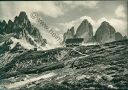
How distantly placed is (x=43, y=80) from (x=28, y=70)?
123ft

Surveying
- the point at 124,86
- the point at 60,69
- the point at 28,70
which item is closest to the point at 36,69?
the point at 28,70

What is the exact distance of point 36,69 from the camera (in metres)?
194

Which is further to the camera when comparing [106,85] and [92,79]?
[92,79]

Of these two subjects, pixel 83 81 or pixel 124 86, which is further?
pixel 83 81

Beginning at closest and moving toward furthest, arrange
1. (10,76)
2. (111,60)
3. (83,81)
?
(83,81), (111,60), (10,76)

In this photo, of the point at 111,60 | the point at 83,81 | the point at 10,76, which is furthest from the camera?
the point at 10,76

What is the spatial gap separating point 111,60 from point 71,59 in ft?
110

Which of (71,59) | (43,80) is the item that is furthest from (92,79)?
(71,59)

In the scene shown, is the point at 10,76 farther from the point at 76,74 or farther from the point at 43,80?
the point at 76,74

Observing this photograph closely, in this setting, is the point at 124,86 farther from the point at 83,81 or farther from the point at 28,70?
the point at 28,70

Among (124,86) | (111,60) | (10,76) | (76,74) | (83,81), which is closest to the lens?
(124,86)

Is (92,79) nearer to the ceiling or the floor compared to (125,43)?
nearer to the floor

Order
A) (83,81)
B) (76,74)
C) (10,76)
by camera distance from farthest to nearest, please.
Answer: (10,76) → (76,74) → (83,81)

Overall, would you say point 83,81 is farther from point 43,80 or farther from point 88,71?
point 43,80
